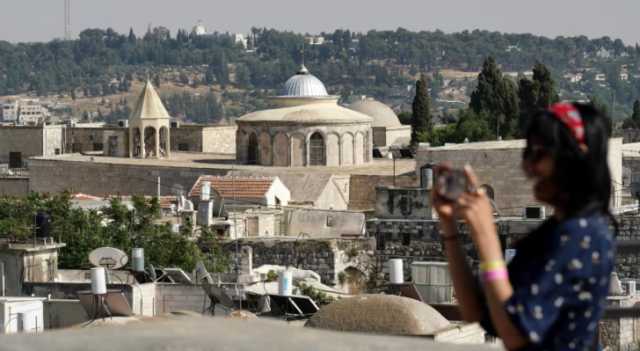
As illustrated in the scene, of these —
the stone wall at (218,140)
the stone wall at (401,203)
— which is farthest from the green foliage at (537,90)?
the stone wall at (401,203)

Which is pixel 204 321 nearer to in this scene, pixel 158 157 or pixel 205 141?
pixel 158 157

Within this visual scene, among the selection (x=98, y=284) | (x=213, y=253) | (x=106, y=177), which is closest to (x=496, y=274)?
(x=98, y=284)

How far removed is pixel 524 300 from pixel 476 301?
255 millimetres

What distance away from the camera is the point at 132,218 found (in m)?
26.9

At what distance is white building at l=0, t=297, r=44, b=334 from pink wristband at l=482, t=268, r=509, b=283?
10.4 meters

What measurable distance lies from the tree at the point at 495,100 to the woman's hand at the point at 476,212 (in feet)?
Answer: 182

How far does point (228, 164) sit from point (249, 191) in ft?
33.3

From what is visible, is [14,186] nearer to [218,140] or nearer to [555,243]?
[218,140]

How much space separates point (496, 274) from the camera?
3.96m

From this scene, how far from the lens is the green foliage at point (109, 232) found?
2434cm

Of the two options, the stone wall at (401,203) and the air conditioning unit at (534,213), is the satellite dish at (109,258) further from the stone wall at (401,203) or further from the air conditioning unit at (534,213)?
the air conditioning unit at (534,213)

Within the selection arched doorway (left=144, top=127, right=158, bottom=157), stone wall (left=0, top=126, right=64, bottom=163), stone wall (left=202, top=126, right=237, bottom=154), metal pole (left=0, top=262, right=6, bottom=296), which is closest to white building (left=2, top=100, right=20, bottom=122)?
stone wall (left=0, top=126, right=64, bottom=163)

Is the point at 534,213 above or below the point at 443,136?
below

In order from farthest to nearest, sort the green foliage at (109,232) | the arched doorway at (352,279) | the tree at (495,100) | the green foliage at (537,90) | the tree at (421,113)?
1. the tree at (421,113)
2. the tree at (495,100)
3. the green foliage at (537,90)
4. the green foliage at (109,232)
5. the arched doorway at (352,279)
